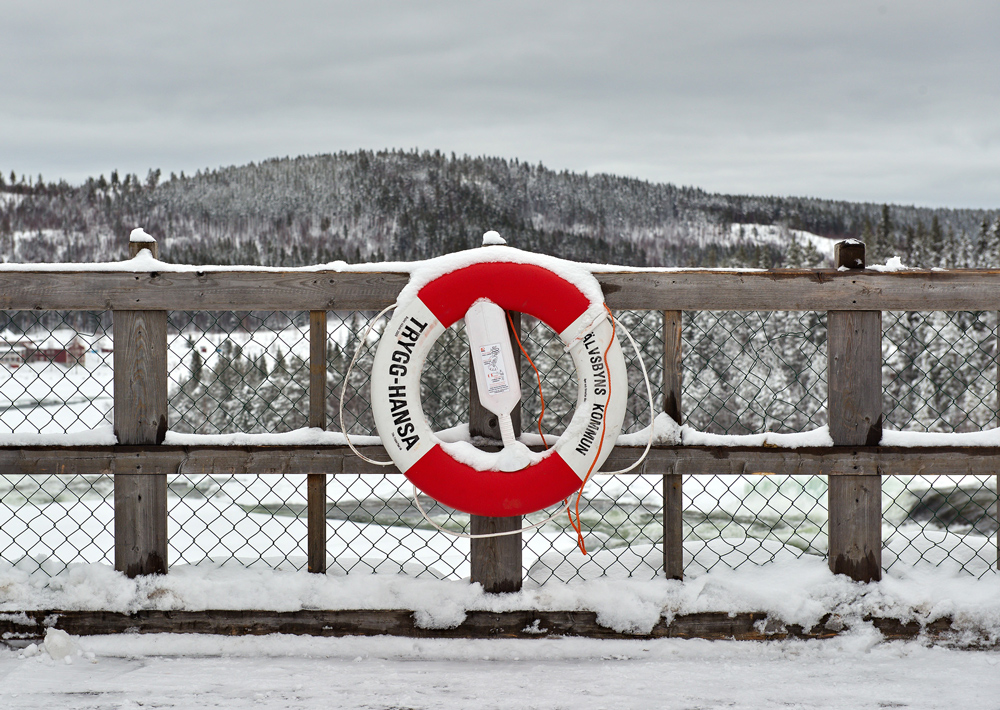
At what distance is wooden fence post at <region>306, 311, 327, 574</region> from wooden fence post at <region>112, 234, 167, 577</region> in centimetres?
41

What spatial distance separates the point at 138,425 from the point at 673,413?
1.49m

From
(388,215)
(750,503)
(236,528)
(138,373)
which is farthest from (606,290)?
(388,215)

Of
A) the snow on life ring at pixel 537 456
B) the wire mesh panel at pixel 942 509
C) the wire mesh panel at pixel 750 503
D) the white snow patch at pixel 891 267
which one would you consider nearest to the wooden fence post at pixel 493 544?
the snow on life ring at pixel 537 456

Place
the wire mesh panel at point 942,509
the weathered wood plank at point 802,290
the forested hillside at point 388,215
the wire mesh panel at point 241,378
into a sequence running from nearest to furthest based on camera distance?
1. the weathered wood plank at point 802,290
2. the wire mesh panel at point 241,378
3. the wire mesh panel at point 942,509
4. the forested hillside at point 388,215

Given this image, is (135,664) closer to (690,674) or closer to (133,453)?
(133,453)

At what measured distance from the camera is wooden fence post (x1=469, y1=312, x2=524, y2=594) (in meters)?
2.11

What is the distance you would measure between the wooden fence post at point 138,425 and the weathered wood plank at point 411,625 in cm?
15

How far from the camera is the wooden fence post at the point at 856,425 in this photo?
2.14 meters

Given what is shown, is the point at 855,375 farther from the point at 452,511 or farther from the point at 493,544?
the point at 452,511

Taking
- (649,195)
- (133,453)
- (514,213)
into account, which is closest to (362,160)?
(514,213)

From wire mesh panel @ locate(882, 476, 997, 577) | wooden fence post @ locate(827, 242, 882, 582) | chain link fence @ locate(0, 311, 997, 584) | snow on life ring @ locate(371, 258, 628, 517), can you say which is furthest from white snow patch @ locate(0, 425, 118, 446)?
wire mesh panel @ locate(882, 476, 997, 577)

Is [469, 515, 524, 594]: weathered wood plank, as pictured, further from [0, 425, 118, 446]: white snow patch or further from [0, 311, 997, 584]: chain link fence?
[0, 425, 118, 446]: white snow patch

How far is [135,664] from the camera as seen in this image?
199 centimetres

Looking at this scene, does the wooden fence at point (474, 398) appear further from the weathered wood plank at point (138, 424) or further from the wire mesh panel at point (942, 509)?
the wire mesh panel at point (942, 509)
